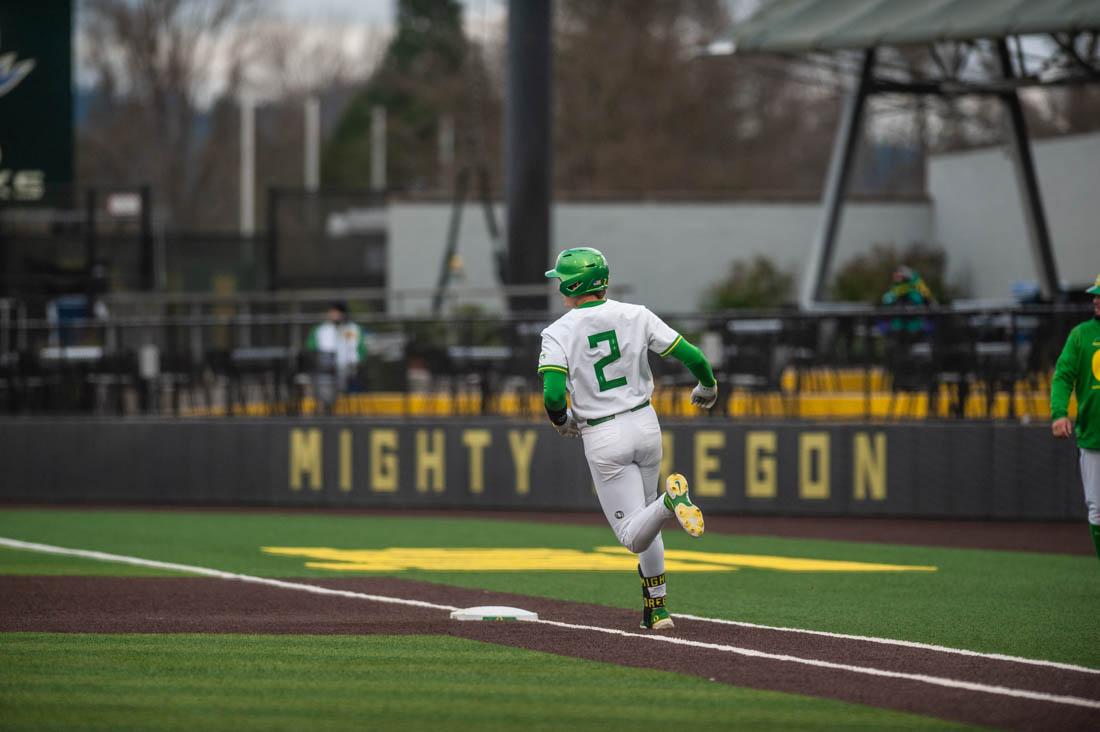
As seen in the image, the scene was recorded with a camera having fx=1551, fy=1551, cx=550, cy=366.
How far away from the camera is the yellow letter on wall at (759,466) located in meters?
18.0

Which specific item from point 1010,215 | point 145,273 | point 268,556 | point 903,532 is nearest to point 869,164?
point 1010,215

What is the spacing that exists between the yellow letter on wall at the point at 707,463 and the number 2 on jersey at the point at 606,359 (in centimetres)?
934

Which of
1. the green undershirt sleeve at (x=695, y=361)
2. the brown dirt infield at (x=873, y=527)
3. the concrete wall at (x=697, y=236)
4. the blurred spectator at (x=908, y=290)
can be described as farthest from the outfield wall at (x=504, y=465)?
the concrete wall at (x=697, y=236)

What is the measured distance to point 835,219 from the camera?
25.2 metres

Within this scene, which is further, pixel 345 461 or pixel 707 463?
pixel 345 461

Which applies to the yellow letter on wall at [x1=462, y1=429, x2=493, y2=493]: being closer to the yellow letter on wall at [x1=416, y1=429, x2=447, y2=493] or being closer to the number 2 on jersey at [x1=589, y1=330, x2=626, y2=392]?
the yellow letter on wall at [x1=416, y1=429, x2=447, y2=493]

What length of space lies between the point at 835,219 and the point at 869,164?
112 feet

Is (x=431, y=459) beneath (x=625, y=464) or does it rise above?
beneath

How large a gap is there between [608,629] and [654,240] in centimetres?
2623

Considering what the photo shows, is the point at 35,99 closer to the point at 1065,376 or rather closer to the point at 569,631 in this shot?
the point at 569,631

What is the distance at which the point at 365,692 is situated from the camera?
7.15 metres

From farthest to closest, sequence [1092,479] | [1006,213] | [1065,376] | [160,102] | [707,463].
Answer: [160,102] → [1006,213] → [707,463] → [1065,376] → [1092,479]

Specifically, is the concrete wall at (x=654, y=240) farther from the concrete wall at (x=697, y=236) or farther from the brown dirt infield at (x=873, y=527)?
the brown dirt infield at (x=873, y=527)

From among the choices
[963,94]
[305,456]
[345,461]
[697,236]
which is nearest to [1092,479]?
[345,461]
